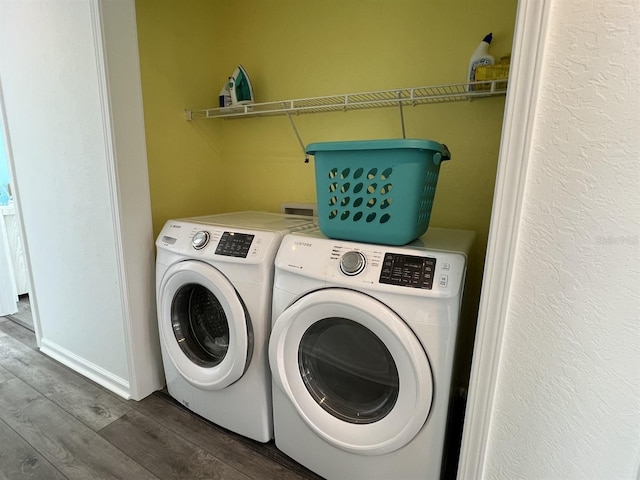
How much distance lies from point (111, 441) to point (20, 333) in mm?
1508

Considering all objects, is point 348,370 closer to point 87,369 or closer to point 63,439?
point 63,439

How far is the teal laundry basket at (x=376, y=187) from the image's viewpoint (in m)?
0.97

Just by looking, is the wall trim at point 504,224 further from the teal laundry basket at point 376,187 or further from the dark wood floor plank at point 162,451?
the dark wood floor plank at point 162,451

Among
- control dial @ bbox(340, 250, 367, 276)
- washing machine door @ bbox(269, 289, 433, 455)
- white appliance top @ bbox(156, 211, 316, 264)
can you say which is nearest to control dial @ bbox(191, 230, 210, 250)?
white appliance top @ bbox(156, 211, 316, 264)

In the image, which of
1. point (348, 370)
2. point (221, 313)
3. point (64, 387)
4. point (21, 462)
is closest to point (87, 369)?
point (64, 387)

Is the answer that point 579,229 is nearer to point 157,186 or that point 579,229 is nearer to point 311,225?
point 311,225

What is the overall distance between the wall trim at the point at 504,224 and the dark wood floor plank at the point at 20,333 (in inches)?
100

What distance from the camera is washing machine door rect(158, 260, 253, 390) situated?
1254mm

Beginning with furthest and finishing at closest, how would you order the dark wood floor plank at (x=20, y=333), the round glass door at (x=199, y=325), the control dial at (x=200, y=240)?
the dark wood floor plank at (x=20, y=333) < the round glass door at (x=199, y=325) < the control dial at (x=200, y=240)

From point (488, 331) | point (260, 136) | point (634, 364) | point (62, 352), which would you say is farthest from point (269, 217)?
point (62, 352)

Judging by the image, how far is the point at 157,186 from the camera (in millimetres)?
1680

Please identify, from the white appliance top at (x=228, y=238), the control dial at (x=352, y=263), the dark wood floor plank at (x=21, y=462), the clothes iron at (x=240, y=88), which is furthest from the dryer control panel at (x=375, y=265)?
the dark wood floor plank at (x=21, y=462)

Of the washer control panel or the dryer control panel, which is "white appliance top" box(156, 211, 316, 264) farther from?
the dryer control panel

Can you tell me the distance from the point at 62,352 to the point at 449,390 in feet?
7.09
